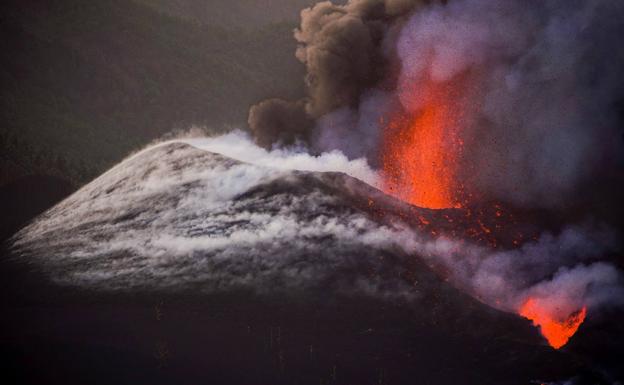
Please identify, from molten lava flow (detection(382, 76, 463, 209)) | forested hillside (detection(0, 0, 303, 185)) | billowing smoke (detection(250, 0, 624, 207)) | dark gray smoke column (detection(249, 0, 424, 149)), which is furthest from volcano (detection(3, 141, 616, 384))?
forested hillside (detection(0, 0, 303, 185))

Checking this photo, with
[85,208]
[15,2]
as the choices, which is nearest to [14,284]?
[85,208]

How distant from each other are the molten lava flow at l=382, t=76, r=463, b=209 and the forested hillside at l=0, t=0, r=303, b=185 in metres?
31.4

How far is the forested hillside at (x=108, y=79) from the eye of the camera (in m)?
78.4

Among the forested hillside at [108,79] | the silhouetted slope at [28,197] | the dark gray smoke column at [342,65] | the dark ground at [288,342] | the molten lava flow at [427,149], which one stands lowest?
the dark ground at [288,342]

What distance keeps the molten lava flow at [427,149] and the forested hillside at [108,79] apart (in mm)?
31354

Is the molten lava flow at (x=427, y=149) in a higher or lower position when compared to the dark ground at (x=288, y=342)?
higher

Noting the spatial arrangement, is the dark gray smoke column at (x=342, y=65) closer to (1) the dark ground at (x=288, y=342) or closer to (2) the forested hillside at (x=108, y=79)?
(2) the forested hillside at (x=108, y=79)

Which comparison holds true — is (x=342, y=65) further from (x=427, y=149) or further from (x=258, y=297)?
(x=258, y=297)

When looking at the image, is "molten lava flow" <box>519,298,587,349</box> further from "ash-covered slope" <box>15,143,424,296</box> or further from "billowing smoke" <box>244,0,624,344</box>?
"ash-covered slope" <box>15,143,424,296</box>

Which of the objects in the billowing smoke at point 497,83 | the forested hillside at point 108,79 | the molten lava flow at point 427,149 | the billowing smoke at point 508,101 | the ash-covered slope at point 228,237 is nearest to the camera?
the ash-covered slope at point 228,237

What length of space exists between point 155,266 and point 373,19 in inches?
1188

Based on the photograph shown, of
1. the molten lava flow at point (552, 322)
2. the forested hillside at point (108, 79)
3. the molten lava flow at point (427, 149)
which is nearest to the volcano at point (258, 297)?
the molten lava flow at point (552, 322)

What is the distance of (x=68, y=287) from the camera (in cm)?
3188

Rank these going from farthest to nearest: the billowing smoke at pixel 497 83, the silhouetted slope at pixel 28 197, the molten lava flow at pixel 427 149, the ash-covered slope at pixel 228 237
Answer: the silhouetted slope at pixel 28 197, the molten lava flow at pixel 427 149, the billowing smoke at pixel 497 83, the ash-covered slope at pixel 228 237
